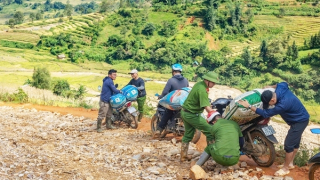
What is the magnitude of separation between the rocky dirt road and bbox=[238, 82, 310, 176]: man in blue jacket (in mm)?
419

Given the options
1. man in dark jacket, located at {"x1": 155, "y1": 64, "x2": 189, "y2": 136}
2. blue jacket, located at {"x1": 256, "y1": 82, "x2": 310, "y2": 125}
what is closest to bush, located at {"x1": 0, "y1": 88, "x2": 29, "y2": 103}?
man in dark jacket, located at {"x1": 155, "y1": 64, "x2": 189, "y2": 136}

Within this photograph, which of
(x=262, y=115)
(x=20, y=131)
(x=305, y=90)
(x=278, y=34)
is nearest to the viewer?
(x=262, y=115)

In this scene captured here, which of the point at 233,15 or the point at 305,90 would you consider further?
the point at 233,15

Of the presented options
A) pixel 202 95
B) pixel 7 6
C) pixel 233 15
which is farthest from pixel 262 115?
pixel 7 6

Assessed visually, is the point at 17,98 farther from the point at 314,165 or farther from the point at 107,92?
the point at 314,165

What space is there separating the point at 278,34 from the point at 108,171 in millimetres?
76232

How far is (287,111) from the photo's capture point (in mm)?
5078

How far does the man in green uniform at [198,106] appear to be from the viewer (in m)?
5.34

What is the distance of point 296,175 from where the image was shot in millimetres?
5188

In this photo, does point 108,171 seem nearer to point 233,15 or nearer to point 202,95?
point 202,95

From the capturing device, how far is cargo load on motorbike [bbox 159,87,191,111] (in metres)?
6.88

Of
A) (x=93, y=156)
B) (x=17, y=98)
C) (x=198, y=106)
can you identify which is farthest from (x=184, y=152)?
(x=17, y=98)

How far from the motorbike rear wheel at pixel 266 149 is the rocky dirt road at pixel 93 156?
0.13 m

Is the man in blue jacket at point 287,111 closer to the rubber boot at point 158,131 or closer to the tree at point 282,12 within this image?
the rubber boot at point 158,131
